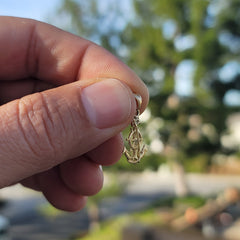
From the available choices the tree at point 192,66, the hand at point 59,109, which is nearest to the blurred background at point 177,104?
the tree at point 192,66

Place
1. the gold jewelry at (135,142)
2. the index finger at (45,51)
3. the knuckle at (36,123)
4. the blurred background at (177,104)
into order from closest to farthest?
1. the knuckle at (36,123)
2. the gold jewelry at (135,142)
3. the index finger at (45,51)
4. the blurred background at (177,104)

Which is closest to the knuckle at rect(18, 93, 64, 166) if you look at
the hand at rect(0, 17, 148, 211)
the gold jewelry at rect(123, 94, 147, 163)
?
the hand at rect(0, 17, 148, 211)

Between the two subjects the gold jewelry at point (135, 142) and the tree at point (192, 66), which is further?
the tree at point (192, 66)

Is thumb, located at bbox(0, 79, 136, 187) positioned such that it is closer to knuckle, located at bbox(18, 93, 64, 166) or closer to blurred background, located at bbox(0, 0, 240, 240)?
knuckle, located at bbox(18, 93, 64, 166)

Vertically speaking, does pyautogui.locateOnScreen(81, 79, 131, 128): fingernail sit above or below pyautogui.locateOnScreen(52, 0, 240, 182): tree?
above

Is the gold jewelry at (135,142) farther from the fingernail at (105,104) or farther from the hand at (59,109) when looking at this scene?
the fingernail at (105,104)

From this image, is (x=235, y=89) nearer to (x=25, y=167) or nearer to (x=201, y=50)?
(x=201, y=50)

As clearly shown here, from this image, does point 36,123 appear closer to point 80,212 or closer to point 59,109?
point 59,109

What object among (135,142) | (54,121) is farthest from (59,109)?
(135,142)
